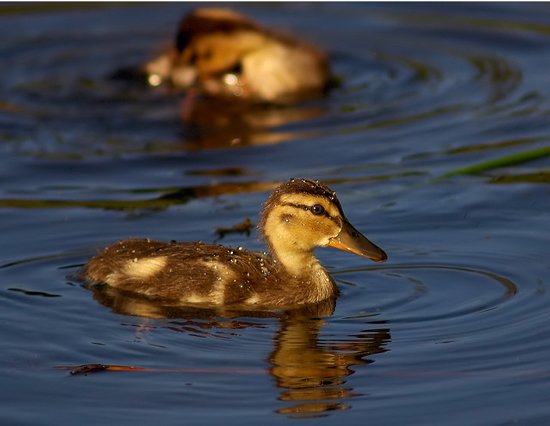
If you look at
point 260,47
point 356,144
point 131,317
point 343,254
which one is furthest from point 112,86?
point 131,317

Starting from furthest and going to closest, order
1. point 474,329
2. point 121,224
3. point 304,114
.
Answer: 1. point 304,114
2. point 121,224
3. point 474,329

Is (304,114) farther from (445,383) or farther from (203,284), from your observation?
(445,383)

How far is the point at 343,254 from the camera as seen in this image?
8922 millimetres

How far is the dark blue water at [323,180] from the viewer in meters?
6.50

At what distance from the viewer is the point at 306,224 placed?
26.5ft

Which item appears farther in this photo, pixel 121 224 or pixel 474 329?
pixel 121 224

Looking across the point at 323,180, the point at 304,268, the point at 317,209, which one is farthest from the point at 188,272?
the point at 323,180

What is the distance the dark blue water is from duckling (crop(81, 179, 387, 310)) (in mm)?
196

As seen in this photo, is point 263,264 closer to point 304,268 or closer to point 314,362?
point 304,268

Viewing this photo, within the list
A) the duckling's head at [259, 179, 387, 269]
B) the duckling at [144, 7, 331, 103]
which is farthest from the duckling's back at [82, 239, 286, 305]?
the duckling at [144, 7, 331, 103]

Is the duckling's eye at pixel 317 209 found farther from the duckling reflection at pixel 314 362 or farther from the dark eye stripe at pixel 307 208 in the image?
the duckling reflection at pixel 314 362

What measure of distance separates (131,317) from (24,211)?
7.93 ft

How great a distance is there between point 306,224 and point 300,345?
1.06 m

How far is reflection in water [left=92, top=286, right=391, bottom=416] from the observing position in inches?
253
